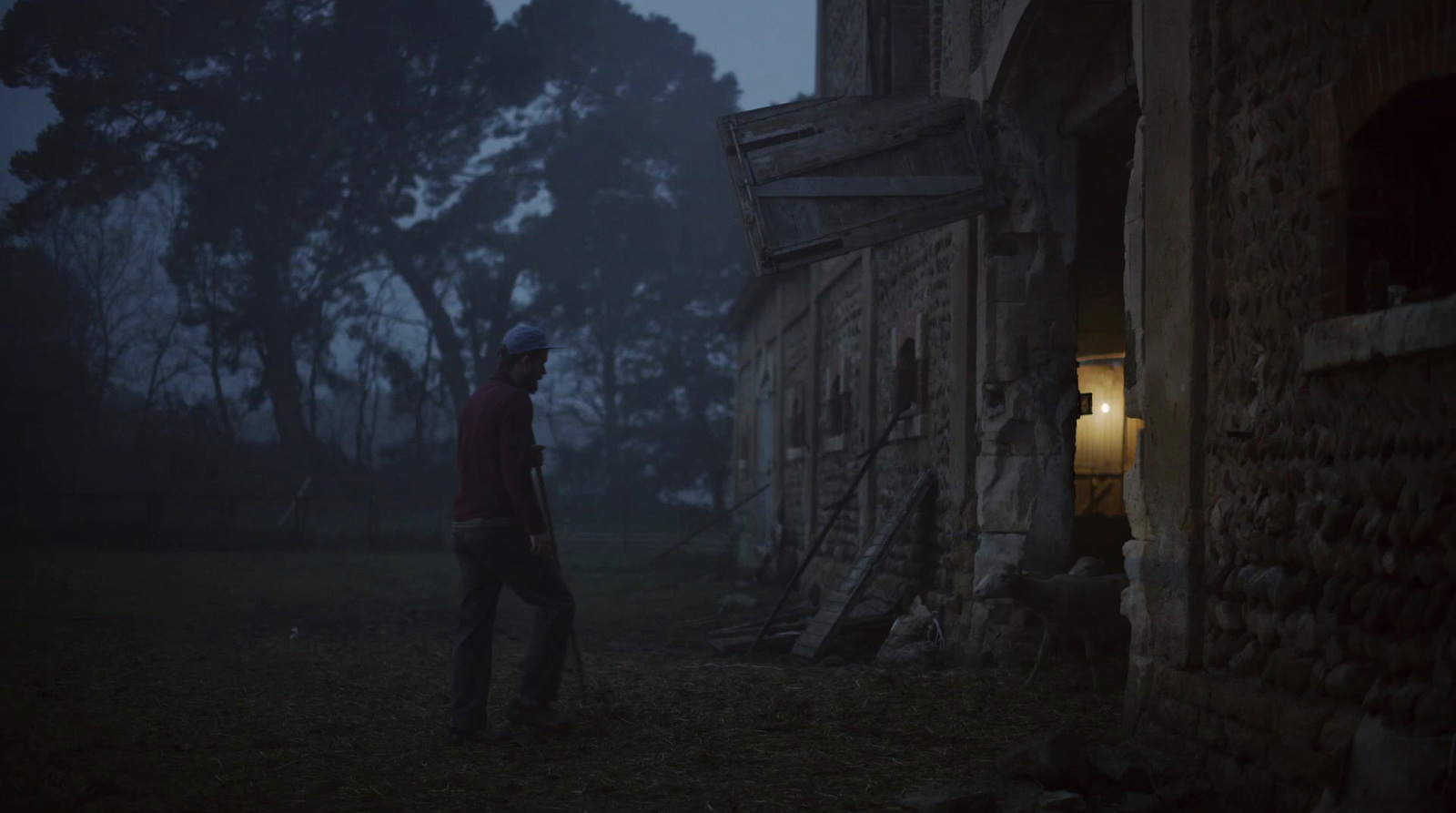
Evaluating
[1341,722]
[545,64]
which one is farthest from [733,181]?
[545,64]

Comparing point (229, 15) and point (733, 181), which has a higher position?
point (229, 15)

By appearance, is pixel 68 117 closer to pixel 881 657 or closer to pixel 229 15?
pixel 229 15

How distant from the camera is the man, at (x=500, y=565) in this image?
5684mm

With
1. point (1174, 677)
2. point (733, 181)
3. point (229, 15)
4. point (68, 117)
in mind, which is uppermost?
point (229, 15)

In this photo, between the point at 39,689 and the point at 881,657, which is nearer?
the point at 39,689

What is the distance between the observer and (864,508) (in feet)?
36.4

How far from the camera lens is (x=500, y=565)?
5746 mm

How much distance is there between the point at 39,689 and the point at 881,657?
16.9ft

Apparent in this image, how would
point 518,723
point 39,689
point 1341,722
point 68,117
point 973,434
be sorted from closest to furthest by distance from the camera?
point 1341,722
point 518,723
point 39,689
point 973,434
point 68,117

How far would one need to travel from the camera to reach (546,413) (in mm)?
43312

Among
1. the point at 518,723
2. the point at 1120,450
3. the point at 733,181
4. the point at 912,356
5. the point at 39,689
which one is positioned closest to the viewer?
the point at 518,723

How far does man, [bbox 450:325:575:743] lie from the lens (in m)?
5.68

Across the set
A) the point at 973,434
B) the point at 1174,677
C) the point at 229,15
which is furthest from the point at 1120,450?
the point at 229,15

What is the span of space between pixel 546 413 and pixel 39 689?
36.6 meters
